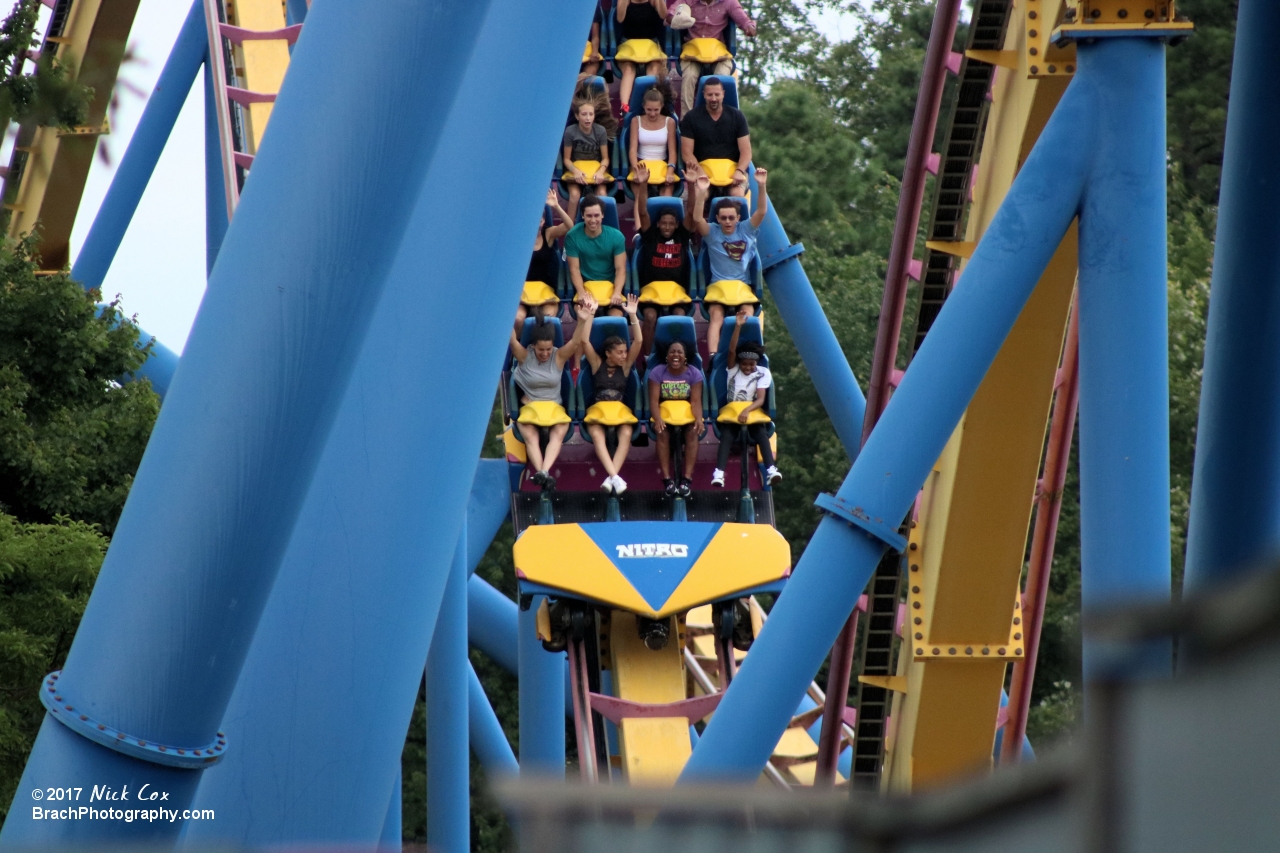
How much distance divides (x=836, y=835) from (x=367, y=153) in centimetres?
207

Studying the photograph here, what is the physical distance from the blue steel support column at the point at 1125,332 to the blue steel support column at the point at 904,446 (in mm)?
96

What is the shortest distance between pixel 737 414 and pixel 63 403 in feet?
12.7

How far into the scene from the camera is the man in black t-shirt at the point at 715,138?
421 inches

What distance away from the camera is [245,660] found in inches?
126

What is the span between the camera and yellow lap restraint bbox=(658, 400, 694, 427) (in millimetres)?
9156

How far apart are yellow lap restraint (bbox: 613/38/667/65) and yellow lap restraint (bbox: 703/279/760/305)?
2462 millimetres

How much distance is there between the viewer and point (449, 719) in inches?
364

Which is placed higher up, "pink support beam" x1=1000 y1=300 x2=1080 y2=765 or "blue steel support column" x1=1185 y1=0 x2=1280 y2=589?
"blue steel support column" x1=1185 y1=0 x2=1280 y2=589

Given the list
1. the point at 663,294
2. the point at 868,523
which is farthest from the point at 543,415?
the point at 868,523

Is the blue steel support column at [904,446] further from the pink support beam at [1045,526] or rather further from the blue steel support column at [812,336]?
the blue steel support column at [812,336]

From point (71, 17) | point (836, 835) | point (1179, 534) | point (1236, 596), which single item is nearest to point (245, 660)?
point (836, 835)

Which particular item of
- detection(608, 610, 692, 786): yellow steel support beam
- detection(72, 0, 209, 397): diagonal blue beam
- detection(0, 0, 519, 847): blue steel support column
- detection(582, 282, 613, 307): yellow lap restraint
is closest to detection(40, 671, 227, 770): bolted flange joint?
detection(0, 0, 519, 847): blue steel support column

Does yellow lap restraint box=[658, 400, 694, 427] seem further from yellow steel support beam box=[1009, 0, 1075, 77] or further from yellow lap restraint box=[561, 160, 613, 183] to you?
yellow steel support beam box=[1009, 0, 1075, 77]

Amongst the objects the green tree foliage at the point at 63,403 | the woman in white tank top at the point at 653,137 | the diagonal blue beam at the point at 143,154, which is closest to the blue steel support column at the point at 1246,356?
the woman in white tank top at the point at 653,137
